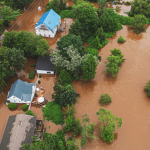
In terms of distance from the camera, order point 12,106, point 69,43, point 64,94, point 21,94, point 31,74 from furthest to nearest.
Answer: point 31,74, point 69,43, point 21,94, point 12,106, point 64,94

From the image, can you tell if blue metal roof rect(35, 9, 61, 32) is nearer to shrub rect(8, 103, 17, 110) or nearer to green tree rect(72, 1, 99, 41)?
green tree rect(72, 1, 99, 41)

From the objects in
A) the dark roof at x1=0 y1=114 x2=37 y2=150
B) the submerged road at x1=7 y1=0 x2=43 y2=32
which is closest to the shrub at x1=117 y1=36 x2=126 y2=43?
the submerged road at x1=7 y1=0 x2=43 y2=32

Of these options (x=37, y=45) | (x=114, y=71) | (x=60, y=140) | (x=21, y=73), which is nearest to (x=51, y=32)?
(x=37, y=45)

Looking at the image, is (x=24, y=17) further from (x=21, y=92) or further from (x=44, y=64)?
(x=21, y=92)

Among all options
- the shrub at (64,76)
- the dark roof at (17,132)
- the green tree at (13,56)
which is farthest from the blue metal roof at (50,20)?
the dark roof at (17,132)

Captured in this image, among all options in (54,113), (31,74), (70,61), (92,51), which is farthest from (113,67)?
(31,74)

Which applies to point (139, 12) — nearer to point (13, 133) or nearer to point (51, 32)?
point (51, 32)

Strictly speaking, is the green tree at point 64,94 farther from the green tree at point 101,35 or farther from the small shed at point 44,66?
the green tree at point 101,35
